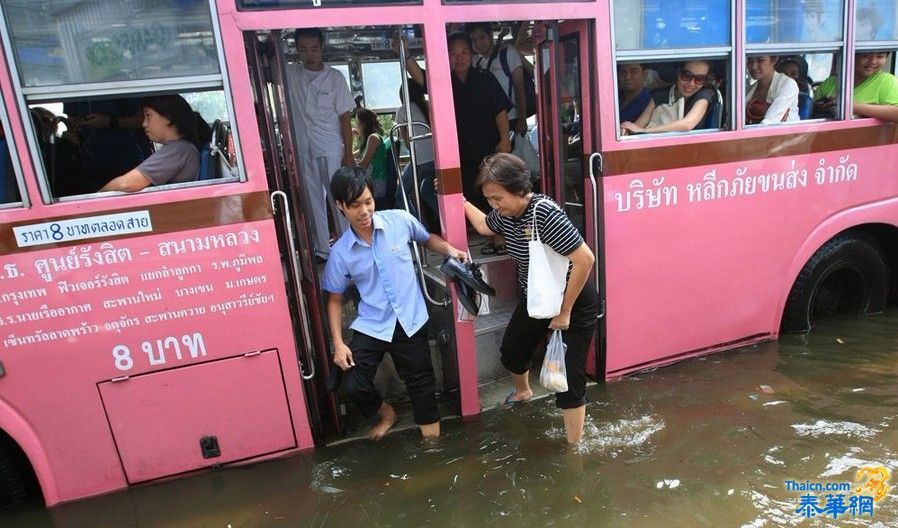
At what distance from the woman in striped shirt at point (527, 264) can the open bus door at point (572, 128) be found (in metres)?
0.39

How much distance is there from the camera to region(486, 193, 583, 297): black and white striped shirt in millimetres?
2332

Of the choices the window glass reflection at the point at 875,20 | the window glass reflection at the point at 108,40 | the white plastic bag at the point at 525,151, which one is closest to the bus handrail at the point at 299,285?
the window glass reflection at the point at 108,40

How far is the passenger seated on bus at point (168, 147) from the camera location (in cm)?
233

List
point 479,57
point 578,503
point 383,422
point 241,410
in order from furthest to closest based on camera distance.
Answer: point 479,57 → point 383,422 → point 241,410 → point 578,503

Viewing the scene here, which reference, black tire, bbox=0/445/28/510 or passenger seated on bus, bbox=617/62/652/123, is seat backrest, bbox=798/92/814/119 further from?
black tire, bbox=0/445/28/510

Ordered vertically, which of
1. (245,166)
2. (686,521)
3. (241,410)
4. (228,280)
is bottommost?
(686,521)

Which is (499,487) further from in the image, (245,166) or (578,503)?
(245,166)

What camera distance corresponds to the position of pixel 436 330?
313 centimetres

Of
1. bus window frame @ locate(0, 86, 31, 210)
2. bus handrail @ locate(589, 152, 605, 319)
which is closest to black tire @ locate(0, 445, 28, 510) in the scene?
bus window frame @ locate(0, 86, 31, 210)

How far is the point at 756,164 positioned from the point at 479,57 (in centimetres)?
206

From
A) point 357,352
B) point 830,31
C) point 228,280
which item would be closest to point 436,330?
point 357,352

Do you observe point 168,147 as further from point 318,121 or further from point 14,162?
point 318,121

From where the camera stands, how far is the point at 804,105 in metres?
3.39

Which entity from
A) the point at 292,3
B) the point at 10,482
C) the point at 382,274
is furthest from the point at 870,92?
the point at 10,482
